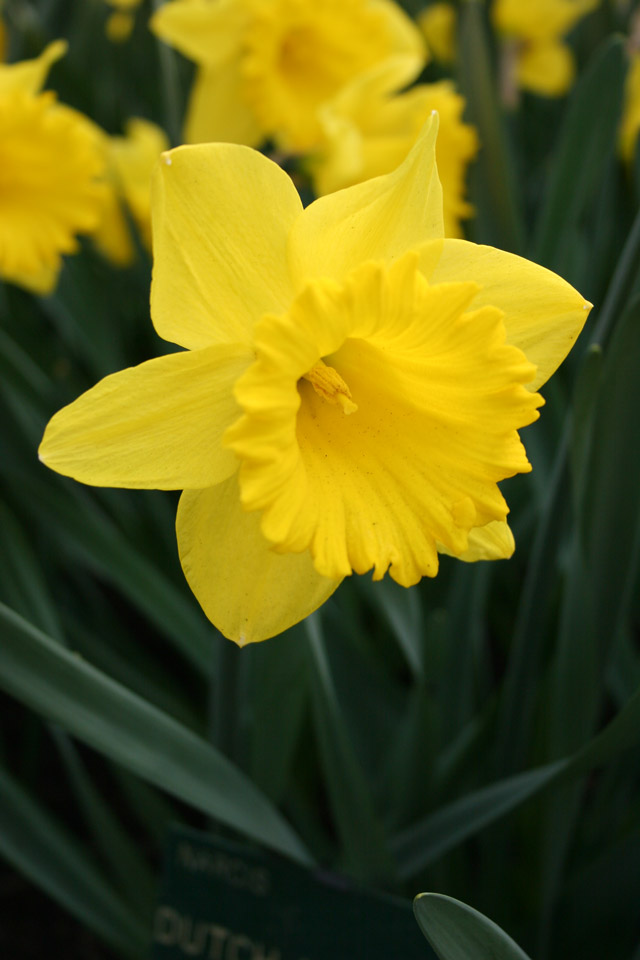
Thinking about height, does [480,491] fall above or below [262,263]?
below

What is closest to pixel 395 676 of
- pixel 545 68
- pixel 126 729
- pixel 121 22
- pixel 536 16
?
pixel 126 729

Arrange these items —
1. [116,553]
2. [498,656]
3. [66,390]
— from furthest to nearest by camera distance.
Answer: [498,656] < [66,390] < [116,553]

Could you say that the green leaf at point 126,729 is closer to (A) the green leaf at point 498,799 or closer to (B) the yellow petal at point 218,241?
(A) the green leaf at point 498,799

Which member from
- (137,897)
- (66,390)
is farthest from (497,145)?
(137,897)

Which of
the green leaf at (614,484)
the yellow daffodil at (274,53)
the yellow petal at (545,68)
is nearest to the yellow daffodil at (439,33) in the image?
the yellow daffodil at (274,53)

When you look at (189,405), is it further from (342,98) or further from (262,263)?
(342,98)

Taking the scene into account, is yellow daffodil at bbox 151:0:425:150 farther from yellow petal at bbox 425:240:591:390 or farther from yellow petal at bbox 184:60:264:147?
yellow petal at bbox 425:240:591:390

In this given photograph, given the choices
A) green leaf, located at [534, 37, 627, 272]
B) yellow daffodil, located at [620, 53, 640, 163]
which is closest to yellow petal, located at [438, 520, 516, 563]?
green leaf, located at [534, 37, 627, 272]

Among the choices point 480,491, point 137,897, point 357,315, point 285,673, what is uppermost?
point 357,315
